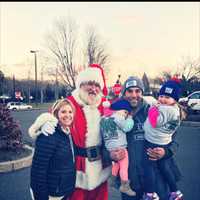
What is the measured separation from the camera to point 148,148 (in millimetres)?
2934

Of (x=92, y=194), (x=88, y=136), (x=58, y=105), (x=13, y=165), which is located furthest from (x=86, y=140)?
(x=13, y=165)

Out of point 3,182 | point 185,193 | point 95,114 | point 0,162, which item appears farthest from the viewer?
point 0,162

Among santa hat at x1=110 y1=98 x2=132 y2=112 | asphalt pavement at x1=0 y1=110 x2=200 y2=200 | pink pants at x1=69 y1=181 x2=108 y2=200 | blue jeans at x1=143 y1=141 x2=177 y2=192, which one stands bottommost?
asphalt pavement at x1=0 y1=110 x2=200 y2=200

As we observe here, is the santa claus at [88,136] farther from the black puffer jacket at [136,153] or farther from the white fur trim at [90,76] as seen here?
the black puffer jacket at [136,153]

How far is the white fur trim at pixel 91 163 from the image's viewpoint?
296cm

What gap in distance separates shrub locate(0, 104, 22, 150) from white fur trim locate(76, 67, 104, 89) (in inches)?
185

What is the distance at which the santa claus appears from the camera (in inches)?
117

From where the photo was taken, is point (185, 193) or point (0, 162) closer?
point (185, 193)

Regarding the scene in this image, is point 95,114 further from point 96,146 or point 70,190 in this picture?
point 70,190

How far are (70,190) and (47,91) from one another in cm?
4443

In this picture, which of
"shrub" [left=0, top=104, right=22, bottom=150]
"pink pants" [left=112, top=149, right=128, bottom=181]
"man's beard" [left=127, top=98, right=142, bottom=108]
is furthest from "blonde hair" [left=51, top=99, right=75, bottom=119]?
"shrub" [left=0, top=104, right=22, bottom=150]

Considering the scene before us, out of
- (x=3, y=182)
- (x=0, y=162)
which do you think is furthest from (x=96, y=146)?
(x=0, y=162)

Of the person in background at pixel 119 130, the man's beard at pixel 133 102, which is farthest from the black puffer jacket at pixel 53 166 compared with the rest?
the man's beard at pixel 133 102

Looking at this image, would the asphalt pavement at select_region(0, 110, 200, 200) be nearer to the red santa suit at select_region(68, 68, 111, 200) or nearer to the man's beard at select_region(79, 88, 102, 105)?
the red santa suit at select_region(68, 68, 111, 200)
